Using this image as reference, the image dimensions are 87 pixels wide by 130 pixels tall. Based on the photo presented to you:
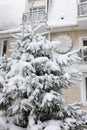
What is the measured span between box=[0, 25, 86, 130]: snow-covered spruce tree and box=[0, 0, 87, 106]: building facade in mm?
Answer: 4639

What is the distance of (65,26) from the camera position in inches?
520

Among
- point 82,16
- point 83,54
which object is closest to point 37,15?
point 82,16

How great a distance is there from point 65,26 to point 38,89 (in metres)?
7.98

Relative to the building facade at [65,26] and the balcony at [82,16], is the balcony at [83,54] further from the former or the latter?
the balcony at [82,16]

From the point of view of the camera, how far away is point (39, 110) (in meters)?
6.13

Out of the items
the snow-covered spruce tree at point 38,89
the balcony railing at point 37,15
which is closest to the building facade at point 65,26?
the balcony railing at point 37,15

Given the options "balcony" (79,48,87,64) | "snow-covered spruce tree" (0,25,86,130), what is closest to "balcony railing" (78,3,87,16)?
"balcony" (79,48,87,64)

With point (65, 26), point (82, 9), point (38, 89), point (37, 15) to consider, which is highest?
point (82, 9)

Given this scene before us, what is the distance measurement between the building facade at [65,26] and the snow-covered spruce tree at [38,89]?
464 centimetres

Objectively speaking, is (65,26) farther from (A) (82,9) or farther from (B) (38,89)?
(B) (38,89)

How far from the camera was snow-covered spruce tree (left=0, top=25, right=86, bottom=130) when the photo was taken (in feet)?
19.6

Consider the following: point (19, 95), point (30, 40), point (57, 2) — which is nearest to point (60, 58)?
point (30, 40)

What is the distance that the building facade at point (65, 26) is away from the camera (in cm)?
1192

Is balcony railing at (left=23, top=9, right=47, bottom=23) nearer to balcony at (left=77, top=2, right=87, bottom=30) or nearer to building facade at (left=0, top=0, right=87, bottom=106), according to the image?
building facade at (left=0, top=0, right=87, bottom=106)
